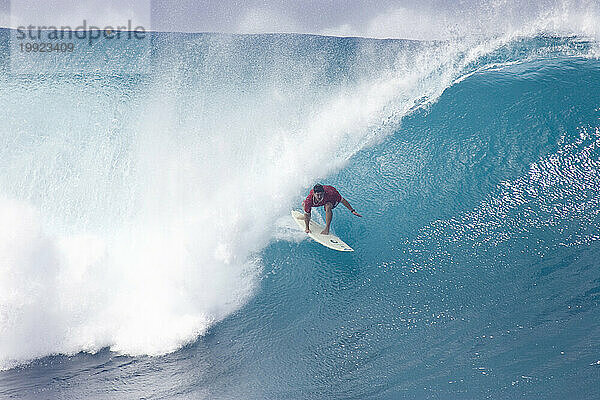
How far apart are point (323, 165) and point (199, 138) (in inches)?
110

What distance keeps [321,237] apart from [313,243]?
222 millimetres

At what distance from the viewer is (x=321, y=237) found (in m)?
7.42

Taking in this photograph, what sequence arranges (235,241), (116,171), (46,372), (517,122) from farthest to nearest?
(116,171) < (517,122) < (235,241) < (46,372)

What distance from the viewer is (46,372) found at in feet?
18.6

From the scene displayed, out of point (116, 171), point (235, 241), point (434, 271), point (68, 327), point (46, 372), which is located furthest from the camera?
point (116, 171)

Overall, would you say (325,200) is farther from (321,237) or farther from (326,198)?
(321,237)

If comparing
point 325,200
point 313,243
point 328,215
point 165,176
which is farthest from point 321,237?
point 165,176

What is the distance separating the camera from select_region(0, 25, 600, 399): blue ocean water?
17.8 ft

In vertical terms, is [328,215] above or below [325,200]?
below

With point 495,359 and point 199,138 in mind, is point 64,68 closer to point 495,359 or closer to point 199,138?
point 199,138

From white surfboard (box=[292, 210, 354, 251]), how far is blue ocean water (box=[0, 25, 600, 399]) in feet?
0.61

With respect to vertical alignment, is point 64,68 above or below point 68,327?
above

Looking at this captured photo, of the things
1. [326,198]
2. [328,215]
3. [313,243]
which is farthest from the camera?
[313,243]

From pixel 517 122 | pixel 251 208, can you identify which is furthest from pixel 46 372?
pixel 517 122
